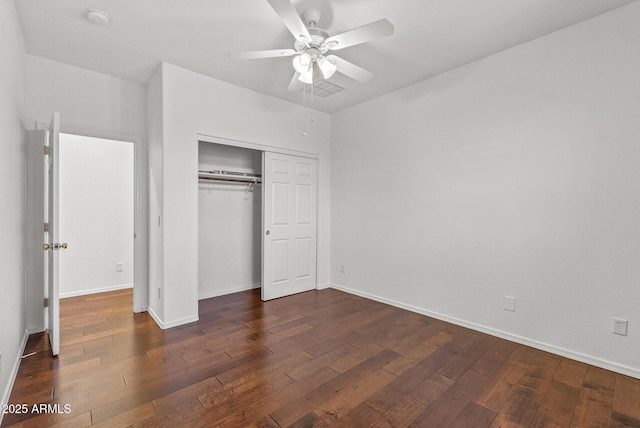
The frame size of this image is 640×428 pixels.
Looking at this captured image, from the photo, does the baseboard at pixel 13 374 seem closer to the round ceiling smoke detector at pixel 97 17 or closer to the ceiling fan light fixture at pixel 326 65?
the round ceiling smoke detector at pixel 97 17

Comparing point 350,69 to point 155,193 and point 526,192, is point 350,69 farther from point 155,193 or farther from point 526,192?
point 155,193

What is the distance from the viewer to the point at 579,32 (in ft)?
8.23

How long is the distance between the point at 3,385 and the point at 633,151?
4610 millimetres

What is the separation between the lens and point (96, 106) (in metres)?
3.34

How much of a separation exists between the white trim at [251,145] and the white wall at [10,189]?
1.51 metres

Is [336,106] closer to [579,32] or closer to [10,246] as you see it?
[579,32]

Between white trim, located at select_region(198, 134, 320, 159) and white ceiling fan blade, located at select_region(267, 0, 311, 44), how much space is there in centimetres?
174

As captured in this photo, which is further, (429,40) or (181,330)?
(181,330)

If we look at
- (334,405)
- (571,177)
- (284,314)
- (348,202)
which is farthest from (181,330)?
(571,177)

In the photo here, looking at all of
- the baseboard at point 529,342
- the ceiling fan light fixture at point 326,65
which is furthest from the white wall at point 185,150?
the baseboard at point 529,342

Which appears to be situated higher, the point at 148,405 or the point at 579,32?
the point at 579,32

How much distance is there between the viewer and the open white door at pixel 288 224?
4.14m

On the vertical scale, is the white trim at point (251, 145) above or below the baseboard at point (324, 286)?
above

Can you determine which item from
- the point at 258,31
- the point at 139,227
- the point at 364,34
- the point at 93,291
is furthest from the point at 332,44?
the point at 93,291
